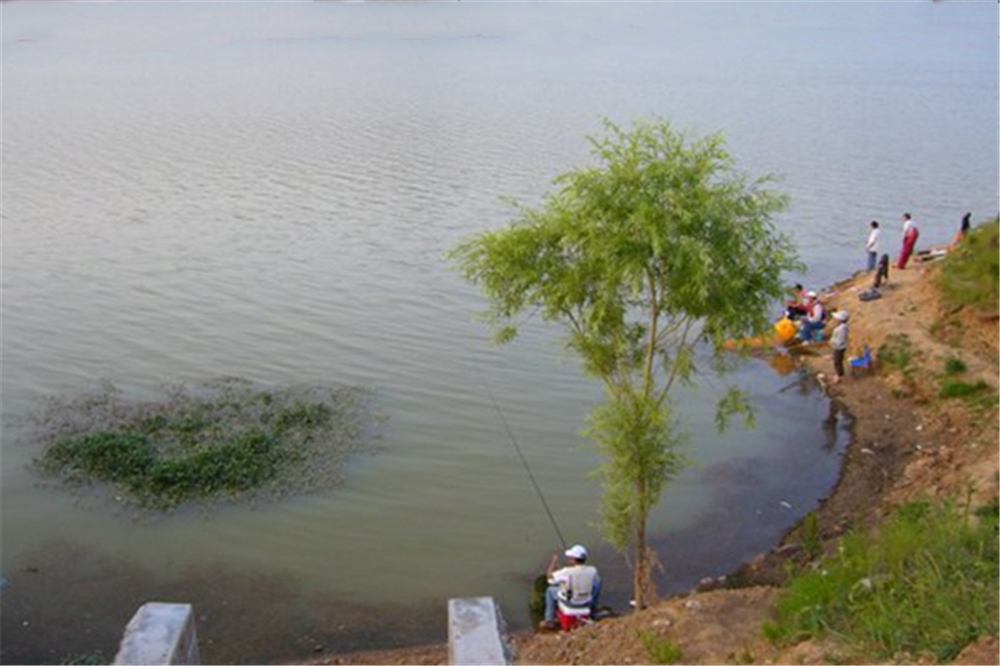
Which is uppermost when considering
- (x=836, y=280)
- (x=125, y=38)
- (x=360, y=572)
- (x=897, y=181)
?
(x=125, y=38)

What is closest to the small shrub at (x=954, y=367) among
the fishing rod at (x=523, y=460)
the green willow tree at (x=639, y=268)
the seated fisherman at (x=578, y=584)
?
the fishing rod at (x=523, y=460)

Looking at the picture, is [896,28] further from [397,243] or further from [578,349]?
[578,349]

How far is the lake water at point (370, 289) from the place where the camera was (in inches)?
624

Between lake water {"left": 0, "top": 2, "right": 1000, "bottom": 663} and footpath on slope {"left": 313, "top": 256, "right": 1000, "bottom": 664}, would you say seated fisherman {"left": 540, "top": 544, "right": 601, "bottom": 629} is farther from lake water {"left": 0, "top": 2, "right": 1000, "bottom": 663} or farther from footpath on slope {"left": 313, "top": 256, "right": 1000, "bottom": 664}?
lake water {"left": 0, "top": 2, "right": 1000, "bottom": 663}

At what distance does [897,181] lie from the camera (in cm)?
4184

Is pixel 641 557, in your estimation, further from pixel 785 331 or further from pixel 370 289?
pixel 370 289

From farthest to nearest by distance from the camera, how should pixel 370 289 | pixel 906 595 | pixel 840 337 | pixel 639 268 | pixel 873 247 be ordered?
1. pixel 873 247
2. pixel 370 289
3. pixel 840 337
4. pixel 639 268
5. pixel 906 595

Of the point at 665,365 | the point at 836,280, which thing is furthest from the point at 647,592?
the point at 836,280

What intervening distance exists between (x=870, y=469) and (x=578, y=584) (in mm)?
7857

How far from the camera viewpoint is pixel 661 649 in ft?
36.2

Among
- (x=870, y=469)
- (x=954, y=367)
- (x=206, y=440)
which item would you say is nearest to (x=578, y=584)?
(x=870, y=469)

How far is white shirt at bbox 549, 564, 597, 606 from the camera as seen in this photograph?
13414mm

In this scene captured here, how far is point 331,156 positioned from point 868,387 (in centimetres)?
2684

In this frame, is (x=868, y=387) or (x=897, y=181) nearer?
(x=868, y=387)
